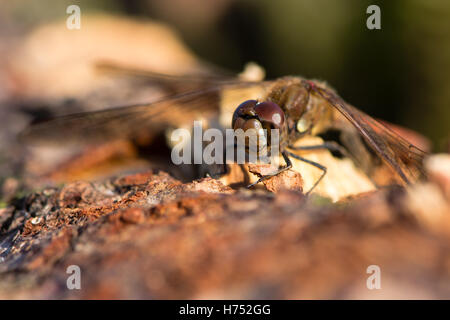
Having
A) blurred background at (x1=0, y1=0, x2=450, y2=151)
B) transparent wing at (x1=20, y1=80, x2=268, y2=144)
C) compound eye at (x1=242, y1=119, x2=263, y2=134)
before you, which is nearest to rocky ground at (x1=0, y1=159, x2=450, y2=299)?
compound eye at (x1=242, y1=119, x2=263, y2=134)

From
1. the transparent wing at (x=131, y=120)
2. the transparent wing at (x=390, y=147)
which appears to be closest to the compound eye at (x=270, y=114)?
the transparent wing at (x=390, y=147)

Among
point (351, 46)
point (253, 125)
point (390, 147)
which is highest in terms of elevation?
point (351, 46)

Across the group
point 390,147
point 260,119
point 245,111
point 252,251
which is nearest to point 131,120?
point 245,111

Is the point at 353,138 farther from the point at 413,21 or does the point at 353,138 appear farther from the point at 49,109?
the point at 49,109

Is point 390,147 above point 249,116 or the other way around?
the other way around

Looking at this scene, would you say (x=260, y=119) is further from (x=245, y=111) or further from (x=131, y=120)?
(x=131, y=120)

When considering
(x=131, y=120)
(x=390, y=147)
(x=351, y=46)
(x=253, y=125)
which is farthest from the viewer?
(x=351, y=46)

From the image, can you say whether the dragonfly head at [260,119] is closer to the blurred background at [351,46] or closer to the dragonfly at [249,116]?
the dragonfly at [249,116]

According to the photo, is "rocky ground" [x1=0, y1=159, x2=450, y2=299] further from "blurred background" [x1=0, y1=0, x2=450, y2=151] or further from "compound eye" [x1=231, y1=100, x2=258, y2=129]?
"blurred background" [x1=0, y1=0, x2=450, y2=151]

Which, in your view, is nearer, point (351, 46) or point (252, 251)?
point (252, 251)

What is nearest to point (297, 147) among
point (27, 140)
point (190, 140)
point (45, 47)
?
point (190, 140)
